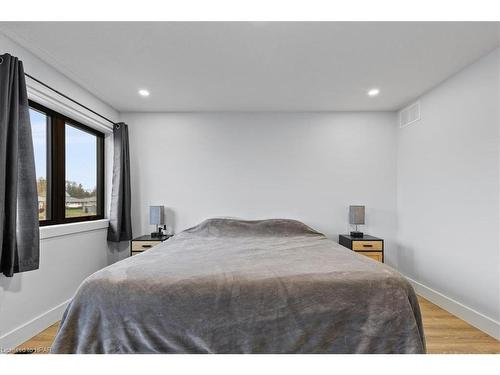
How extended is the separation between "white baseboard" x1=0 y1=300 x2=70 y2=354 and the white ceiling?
7.10ft

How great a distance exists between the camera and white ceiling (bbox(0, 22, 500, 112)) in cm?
187

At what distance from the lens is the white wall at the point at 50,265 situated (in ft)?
6.48

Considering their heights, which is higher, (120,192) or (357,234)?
(120,192)

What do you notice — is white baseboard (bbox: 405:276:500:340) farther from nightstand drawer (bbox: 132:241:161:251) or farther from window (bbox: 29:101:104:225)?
window (bbox: 29:101:104:225)

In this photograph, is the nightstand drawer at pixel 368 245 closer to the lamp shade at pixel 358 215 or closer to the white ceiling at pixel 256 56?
the lamp shade at pixel 358 215

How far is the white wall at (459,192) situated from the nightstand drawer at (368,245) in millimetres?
463

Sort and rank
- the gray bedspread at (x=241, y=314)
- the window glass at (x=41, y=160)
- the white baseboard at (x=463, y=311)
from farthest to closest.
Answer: the window glass at (x=41, y=160), the white baseboard at (x=463, y=311), the gray bedspread at (x=241, y=314)

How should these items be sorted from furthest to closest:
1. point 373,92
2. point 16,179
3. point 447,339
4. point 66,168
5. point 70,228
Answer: point 373,92
point 66,168
point 70,228
point 447,339
point 16,179

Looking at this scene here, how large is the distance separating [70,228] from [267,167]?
7.65 feet

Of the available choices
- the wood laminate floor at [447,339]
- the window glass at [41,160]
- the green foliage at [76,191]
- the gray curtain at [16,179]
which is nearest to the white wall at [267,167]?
the green foliage at [76,191]

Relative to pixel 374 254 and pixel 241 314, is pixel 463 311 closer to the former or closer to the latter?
pixel 374 254

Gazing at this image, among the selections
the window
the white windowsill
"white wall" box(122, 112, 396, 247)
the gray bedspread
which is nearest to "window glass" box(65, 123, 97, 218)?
the window

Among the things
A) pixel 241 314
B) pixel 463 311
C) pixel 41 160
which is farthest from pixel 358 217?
pixel 41 160

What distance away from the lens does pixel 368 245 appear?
10.4ft
